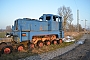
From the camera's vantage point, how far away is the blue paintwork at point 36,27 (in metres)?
11.2

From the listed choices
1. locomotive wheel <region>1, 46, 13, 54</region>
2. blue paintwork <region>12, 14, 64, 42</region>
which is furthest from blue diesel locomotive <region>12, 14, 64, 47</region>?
locomotive wheel <region>1, 46, 13, 54</region>

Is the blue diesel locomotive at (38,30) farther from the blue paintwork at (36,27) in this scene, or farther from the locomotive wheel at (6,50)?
the locomotive wheel at (6,50)

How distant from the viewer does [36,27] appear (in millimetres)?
12711

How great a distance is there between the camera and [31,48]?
11.6 metres

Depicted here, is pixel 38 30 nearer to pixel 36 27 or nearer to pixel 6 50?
pixel 36 27

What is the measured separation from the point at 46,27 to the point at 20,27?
13.1ft

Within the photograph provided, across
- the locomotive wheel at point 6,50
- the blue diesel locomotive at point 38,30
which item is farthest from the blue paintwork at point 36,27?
the locomotive wheel at point 6,50

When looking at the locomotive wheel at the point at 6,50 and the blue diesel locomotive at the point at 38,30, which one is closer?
the locomotive wheel at the point at 6,50

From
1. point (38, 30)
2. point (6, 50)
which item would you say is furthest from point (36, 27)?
point (6, 50)

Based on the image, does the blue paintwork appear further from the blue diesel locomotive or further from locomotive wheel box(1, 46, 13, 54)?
locomotive wheel box(1, 46, 13, 54)

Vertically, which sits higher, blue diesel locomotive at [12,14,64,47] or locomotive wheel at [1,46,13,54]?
blue diesel locomotive at [12,14,64,47]

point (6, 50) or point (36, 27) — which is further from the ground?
point (36, 27)

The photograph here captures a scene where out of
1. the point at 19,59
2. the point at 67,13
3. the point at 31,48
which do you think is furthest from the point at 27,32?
the point at 67,13

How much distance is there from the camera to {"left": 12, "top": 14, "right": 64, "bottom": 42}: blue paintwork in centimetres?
1119
